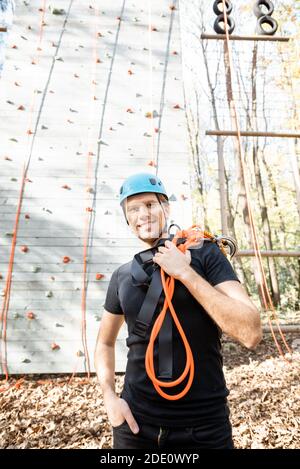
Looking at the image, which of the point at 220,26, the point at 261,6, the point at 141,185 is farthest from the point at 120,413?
the point at 261,6

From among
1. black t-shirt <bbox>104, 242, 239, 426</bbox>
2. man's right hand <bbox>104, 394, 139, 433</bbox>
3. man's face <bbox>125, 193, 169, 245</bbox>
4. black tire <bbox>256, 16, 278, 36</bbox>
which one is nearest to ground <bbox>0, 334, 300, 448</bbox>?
man's right hand <bbox>104, 394, 139, 433</bbox>

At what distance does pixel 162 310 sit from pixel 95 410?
249 cm

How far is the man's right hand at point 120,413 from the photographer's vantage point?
4.06 ft

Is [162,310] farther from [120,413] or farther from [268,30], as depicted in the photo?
[268,30]

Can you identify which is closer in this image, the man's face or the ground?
the man's face

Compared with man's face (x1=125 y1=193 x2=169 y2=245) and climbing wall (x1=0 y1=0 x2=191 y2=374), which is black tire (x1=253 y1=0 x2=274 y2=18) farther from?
man's face (x1=125 y1=193 x2=169 y2=245)

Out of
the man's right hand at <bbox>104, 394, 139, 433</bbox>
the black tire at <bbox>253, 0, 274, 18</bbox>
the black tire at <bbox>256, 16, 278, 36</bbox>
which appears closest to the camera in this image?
the man's right hand at <bbox>104, 394, 139, 433</bbox>

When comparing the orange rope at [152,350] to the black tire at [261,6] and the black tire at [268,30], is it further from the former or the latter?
the black tire at [261,6]

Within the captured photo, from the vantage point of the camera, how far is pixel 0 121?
480 cm

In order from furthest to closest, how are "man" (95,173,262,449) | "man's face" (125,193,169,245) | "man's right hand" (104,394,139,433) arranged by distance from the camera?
"man's face" (125,193,169,245), "man's right hand" (104,394,139,433), "man" (95,173,262,449)

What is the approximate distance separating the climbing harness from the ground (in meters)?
1.90

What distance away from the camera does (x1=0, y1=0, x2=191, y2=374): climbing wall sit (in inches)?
161

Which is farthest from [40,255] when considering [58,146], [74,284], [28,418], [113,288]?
[113,288]
